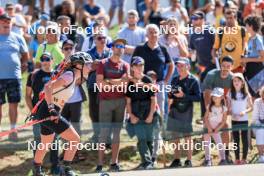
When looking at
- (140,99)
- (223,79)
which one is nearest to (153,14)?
(223,79)

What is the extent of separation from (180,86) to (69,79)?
2312 mm

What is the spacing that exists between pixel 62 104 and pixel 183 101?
2243mm

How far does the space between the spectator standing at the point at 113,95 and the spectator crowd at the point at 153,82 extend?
0.6 inches

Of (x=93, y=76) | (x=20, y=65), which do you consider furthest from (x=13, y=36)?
(x=93, y=76)

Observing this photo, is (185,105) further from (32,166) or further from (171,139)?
(32,166)

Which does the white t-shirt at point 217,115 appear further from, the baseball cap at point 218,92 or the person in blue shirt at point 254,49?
the person in blue shirt at point 254,49

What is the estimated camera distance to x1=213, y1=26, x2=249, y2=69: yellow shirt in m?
14.2

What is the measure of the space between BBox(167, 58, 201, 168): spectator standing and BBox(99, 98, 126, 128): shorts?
0.76 meters

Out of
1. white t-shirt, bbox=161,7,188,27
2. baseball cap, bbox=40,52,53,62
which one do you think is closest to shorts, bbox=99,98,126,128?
baseball cap, bbox=40,52,53,62

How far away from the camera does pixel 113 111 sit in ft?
43.3

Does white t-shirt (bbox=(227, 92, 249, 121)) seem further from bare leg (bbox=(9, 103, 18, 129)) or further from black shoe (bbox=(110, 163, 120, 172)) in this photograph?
bare leg (bbox=(9, 103, 18, 129))

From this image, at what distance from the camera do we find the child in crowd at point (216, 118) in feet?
42.9

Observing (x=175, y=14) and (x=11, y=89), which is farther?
(x=175, y=14)

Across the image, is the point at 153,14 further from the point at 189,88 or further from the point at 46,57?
the point at 46,57
